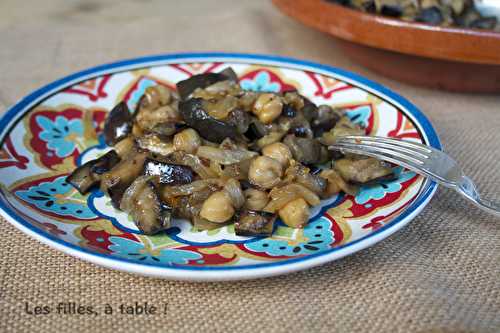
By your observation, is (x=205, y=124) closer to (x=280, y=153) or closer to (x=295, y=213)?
(x=280, y=153)

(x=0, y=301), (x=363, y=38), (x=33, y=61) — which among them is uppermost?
(x=363, y=38)

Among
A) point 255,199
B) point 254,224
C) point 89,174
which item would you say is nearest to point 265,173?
point 255,199

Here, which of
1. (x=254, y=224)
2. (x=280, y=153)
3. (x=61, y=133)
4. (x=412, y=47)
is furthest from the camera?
(x=412, y=47)

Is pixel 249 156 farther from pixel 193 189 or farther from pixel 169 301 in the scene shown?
pixel 169 301

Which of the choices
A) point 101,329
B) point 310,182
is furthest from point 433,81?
point 101,329

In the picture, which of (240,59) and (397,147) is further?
(240,59)

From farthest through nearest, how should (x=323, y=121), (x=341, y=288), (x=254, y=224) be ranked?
(x=323, y=121) < (x=254, y=224) < (x=341, y=288)
